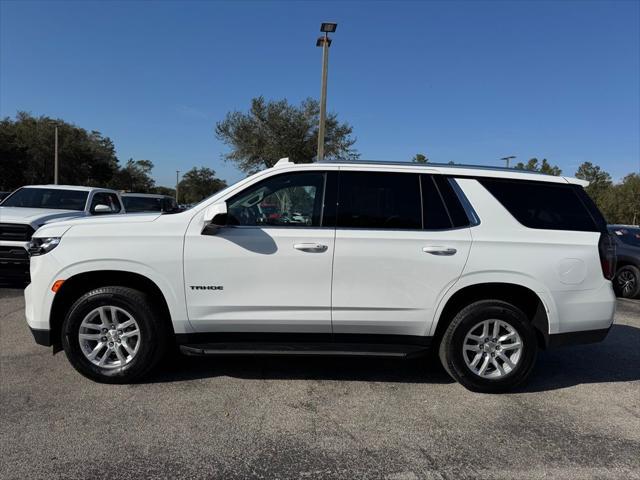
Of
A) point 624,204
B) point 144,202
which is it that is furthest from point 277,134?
point 624,204

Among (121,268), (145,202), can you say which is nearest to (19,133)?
(145,202)

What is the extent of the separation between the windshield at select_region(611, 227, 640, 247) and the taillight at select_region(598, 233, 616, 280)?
22.6 ft

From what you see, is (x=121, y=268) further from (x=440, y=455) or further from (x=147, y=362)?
(x=440, y=455)

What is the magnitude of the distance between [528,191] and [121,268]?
351cm

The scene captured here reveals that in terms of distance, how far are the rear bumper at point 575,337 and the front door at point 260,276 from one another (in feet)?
6.32

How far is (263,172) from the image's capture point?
159 inches

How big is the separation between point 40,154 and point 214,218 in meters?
48.4

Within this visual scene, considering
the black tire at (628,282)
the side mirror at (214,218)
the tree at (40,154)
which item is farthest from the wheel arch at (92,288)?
the tree at (40,154)

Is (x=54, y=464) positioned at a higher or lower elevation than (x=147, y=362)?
lower

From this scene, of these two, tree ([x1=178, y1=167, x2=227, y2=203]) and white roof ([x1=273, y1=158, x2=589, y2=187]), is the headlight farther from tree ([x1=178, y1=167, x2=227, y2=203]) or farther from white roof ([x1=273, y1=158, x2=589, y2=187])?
tree ([x1=178, y1=167, x2=227, y2=203])

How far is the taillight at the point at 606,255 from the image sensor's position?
3.98 m

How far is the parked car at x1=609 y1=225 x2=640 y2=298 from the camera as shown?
951 cm

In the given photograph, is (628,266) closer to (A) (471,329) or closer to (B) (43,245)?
(A) (471,329)

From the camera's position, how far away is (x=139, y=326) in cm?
393
